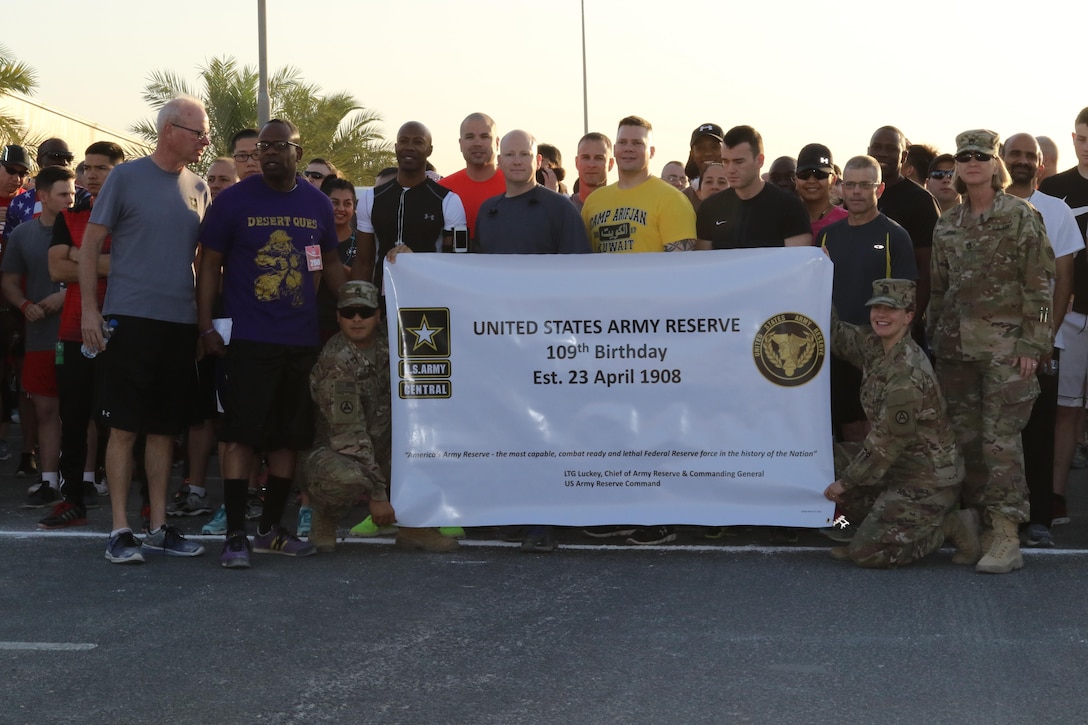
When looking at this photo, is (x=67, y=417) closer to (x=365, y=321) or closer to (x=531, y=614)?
(x=365, y=321)

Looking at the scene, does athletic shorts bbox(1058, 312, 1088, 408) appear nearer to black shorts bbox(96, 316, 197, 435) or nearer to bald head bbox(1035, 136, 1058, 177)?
bald head bbox(1035, 136, 1058, 177)

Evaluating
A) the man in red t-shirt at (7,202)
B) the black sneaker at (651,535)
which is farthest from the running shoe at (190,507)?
the black sneaker at (651,535)

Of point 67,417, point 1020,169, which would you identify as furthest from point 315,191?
point 1020,169

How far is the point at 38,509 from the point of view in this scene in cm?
862

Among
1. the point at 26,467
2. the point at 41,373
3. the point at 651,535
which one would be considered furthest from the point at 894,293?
the point at 26,467

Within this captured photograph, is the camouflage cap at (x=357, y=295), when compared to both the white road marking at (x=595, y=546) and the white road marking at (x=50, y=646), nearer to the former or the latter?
the white road marking at (x=595, y=546)

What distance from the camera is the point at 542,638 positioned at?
5340 mm

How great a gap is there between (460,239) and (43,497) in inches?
135

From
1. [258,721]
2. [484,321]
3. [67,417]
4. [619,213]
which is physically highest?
[619,213]

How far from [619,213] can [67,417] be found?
12.2 feet

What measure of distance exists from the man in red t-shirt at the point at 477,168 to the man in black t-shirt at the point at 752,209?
141 centimetres

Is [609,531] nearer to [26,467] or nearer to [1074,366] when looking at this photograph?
[1074,366]

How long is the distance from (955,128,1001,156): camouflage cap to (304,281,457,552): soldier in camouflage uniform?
3.20m

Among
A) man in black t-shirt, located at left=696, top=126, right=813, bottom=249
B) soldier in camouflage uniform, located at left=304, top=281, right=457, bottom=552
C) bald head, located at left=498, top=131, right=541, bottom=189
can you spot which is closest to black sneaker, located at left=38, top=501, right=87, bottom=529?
soldier in camouflage uniform, located at left=304, top=281, right=457, bottom=552
